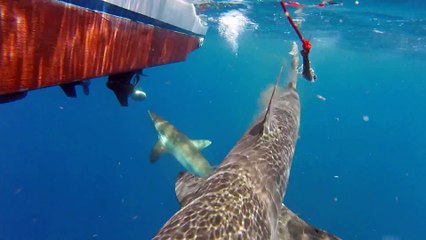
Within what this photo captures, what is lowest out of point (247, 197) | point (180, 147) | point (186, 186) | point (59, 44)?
point (180, 147)

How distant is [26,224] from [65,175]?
8369 mm

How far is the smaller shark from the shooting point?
646cm

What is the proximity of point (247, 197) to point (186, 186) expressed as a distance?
1011 millimetres

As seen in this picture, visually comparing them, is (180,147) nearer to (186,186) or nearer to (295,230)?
(186,186)

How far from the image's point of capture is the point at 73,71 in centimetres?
212

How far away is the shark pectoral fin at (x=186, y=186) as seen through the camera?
3.82 m

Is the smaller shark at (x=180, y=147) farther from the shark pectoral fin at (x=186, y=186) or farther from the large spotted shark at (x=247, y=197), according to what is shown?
the shark pectoral fin at (x=186, y=186)

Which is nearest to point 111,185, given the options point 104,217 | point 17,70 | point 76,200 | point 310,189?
point 76,200

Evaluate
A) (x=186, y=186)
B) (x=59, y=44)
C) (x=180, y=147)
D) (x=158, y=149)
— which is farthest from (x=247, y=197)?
(x=158, y=149)

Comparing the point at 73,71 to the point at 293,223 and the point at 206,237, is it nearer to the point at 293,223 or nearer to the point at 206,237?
the point at 206,237

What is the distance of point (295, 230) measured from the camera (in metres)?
4.04

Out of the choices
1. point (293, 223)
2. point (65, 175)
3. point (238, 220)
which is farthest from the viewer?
point (65, 175)

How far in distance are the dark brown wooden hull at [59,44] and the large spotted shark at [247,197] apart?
4.89 ft

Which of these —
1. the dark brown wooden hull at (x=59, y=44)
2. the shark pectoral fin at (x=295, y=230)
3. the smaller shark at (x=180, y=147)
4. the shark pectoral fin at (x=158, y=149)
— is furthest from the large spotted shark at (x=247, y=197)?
the shark pectoral fin at (x=158, y=149)
